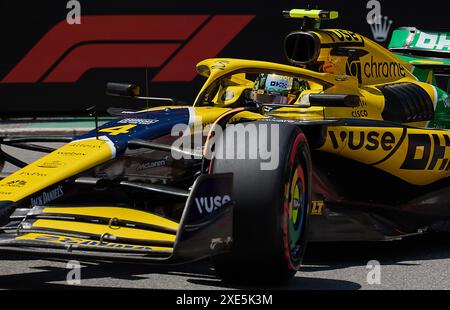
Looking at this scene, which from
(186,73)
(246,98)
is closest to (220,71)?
(246,98)

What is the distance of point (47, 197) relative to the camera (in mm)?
5746

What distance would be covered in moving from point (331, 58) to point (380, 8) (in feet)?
24.7

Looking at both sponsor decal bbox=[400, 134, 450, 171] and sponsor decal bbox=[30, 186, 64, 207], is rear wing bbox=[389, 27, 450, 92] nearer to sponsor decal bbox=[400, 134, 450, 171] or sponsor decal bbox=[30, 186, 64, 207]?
sponsor decal bbox=[400, 134, 450, 171]

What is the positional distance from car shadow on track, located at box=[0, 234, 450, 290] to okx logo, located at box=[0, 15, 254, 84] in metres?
7.94

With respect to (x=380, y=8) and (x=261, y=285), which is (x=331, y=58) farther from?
(x=380, y=8)

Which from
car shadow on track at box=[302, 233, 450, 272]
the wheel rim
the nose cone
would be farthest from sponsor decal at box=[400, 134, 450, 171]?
the nose cone

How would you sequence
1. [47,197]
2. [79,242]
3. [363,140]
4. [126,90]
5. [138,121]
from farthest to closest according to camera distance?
→ [126,90], [363,140], [138,121], [47,197], [79,242]

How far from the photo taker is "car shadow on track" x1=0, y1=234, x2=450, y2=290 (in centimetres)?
569

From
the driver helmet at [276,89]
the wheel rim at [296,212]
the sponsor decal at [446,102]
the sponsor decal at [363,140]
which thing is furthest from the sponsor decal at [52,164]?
the sponsor decal at [446,102]

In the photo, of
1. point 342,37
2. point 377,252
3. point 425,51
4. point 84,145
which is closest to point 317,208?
point 377,252

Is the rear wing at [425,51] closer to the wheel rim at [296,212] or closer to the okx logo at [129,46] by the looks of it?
the wheel rim at [296,212]

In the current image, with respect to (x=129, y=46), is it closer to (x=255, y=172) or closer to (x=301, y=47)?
(x=301, y=47)

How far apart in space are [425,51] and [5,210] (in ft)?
15.3

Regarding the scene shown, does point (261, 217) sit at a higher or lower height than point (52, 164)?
lower
